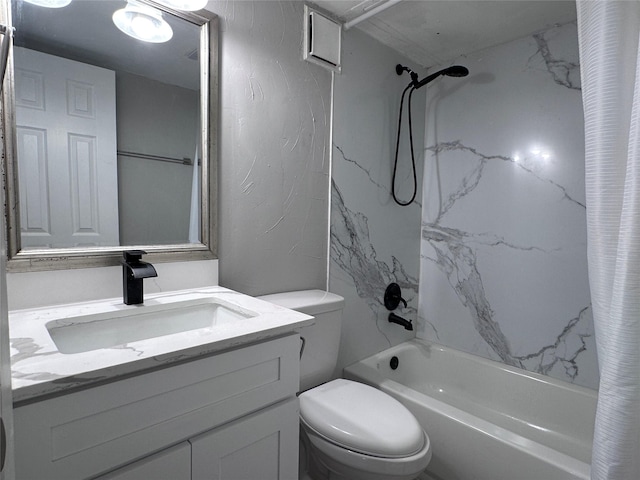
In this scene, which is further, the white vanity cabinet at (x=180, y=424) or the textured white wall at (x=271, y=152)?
the textured white wall at (x=271, y=152)

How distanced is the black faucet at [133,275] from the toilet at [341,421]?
1.69ft

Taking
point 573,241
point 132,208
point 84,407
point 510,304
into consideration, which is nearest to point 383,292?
point 510,304

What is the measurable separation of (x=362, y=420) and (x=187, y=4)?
151 cm

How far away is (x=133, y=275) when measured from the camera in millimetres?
992

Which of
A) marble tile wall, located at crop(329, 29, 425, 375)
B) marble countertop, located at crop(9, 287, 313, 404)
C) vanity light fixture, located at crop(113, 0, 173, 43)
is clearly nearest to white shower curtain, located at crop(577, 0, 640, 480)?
marble countertop, located at crop(9, 287, 313, 404)

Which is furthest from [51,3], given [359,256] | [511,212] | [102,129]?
[511,212]

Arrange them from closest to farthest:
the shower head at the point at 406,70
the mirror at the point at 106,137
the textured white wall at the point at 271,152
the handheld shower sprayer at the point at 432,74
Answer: the mirror at the point at 106,137
the textured white wall at the point at 271,152
the handheld shower sprayer at the point at 432,74
the shower head at the point at 406,70

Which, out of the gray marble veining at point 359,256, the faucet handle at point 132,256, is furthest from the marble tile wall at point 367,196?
the faucet handle at point 132,256

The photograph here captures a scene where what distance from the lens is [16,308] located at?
3.08 ft

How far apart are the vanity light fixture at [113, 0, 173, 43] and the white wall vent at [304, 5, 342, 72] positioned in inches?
23.8

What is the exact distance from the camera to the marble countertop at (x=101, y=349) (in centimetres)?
59

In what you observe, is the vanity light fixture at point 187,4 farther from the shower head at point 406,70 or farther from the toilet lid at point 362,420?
the toilet lid at point 362,420

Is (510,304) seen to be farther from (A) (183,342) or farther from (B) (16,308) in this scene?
(B) (16,308)

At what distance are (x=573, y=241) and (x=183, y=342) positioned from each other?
184 centimetres
